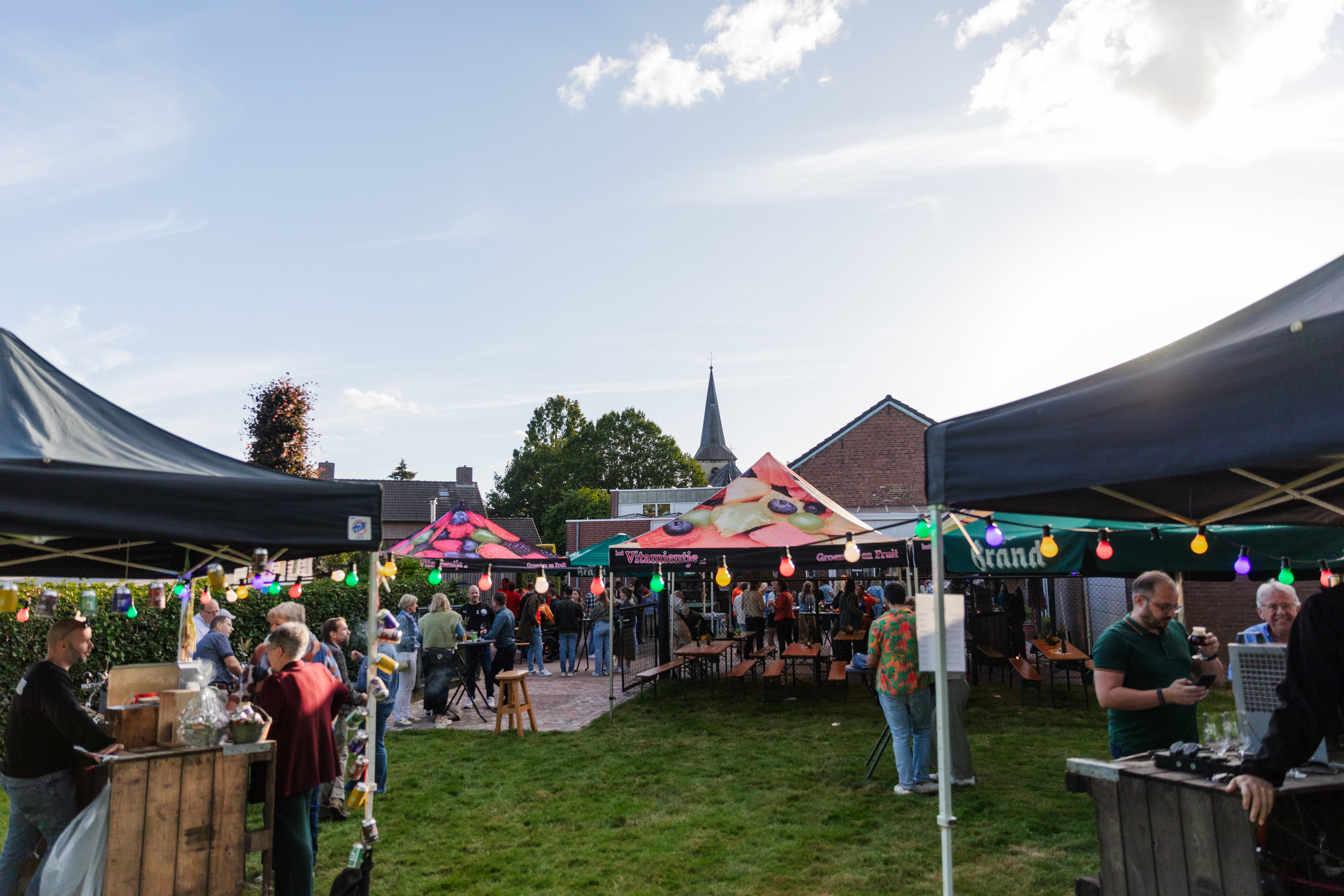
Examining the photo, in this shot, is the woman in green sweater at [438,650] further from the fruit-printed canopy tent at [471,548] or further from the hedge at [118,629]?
the fruit-printed canopy tent at [471,548]

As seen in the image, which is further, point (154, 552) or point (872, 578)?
point (872, 578)

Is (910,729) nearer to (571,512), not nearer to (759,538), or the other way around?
(759,538)

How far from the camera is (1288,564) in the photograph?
643 centimetres

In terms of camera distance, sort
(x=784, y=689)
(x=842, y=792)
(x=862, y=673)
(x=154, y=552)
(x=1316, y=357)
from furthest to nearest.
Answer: (x=862, y=673) < (x=784, y=689) < (x=842, y=792) < (x=154, y=552) < (x=1316, y=357)

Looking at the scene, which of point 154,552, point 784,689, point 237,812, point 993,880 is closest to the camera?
point 237,812

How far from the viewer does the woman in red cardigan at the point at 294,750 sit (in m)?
4.34

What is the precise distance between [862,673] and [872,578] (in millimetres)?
2651

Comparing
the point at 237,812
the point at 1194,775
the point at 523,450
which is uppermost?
the point at 523,450

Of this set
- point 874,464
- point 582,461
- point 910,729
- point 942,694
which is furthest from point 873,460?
point 582,461

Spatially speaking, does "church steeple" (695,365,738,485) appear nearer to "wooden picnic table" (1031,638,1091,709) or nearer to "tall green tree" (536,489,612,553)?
"tall green tree" (536,489,612,553)

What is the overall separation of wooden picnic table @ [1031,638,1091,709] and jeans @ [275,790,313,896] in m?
9.00

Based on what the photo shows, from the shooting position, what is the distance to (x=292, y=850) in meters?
4.34

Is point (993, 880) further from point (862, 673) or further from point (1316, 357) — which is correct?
point (862, 673)

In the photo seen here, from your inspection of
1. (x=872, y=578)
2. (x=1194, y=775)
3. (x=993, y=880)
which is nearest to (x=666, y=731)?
(x=872, y=578)
